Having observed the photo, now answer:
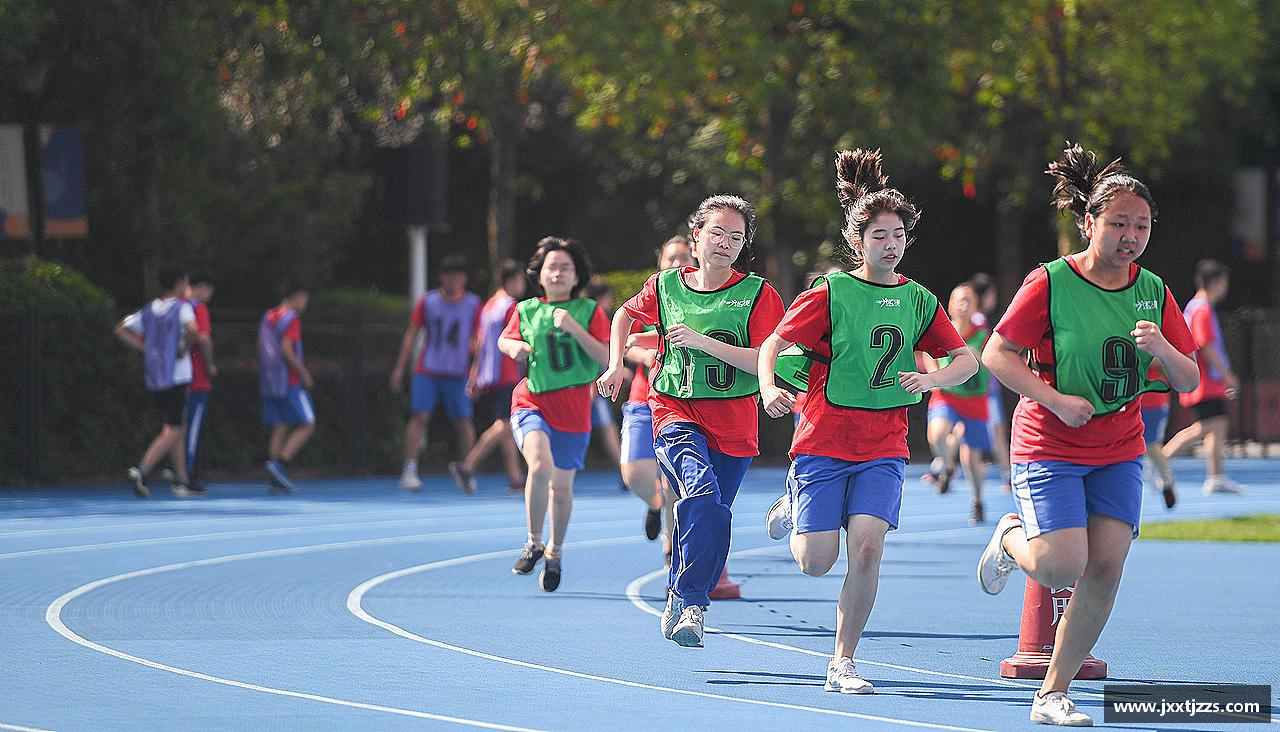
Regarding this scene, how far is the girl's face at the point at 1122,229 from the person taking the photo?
6750 mm

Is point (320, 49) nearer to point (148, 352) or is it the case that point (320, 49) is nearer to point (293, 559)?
point (148, 352)

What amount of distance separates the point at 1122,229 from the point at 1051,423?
73cm

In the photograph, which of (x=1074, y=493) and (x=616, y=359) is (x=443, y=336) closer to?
(x=616, y=359)

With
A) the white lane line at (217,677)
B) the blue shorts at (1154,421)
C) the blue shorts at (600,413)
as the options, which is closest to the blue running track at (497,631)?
the white lane line at (217,677)

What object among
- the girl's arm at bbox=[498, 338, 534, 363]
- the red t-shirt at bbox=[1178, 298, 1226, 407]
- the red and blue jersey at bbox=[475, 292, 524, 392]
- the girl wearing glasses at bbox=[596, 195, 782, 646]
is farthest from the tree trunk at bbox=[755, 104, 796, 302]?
the girl wearing glasses at bbox=[596, 195, 782, 646]

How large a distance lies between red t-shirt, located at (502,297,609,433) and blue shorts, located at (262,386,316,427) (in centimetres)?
817

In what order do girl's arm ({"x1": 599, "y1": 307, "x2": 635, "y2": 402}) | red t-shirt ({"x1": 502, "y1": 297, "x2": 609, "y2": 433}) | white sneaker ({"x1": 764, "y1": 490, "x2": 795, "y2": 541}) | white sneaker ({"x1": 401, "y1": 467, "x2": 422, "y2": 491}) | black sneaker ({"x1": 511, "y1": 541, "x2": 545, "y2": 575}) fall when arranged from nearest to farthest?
white sneaker ({"x1": 764, "y1": 490, "x2": 795, "y2": 541}), girl's arm ({"x1": 599, "y1": 307, "x2": 635, "y2": 402}), red t-shirt ({"x1": 502, "y1": 297, "x2": 609, "y2": 433}), black sneaker ({"x1": 511, "y1": 541, "x2": 545, "y2": 575}), white sneaker ({"x1": 401, "y1": 467, "x2": 422, "y2": 491})

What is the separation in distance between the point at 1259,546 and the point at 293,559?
697 centimetres

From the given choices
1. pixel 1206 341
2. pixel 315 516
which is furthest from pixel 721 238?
pixel 1206 341

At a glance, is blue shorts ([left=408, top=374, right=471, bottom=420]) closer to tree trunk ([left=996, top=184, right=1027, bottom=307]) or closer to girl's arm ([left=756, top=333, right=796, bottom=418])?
girl's arm ([left=756, top=333, right=796, bottom=418])

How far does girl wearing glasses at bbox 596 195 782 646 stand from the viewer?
27.8 feet

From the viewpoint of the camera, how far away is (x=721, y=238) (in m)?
8.65

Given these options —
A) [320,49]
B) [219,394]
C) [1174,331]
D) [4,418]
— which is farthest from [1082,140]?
[1174,331]

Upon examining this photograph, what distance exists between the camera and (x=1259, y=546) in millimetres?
14023
